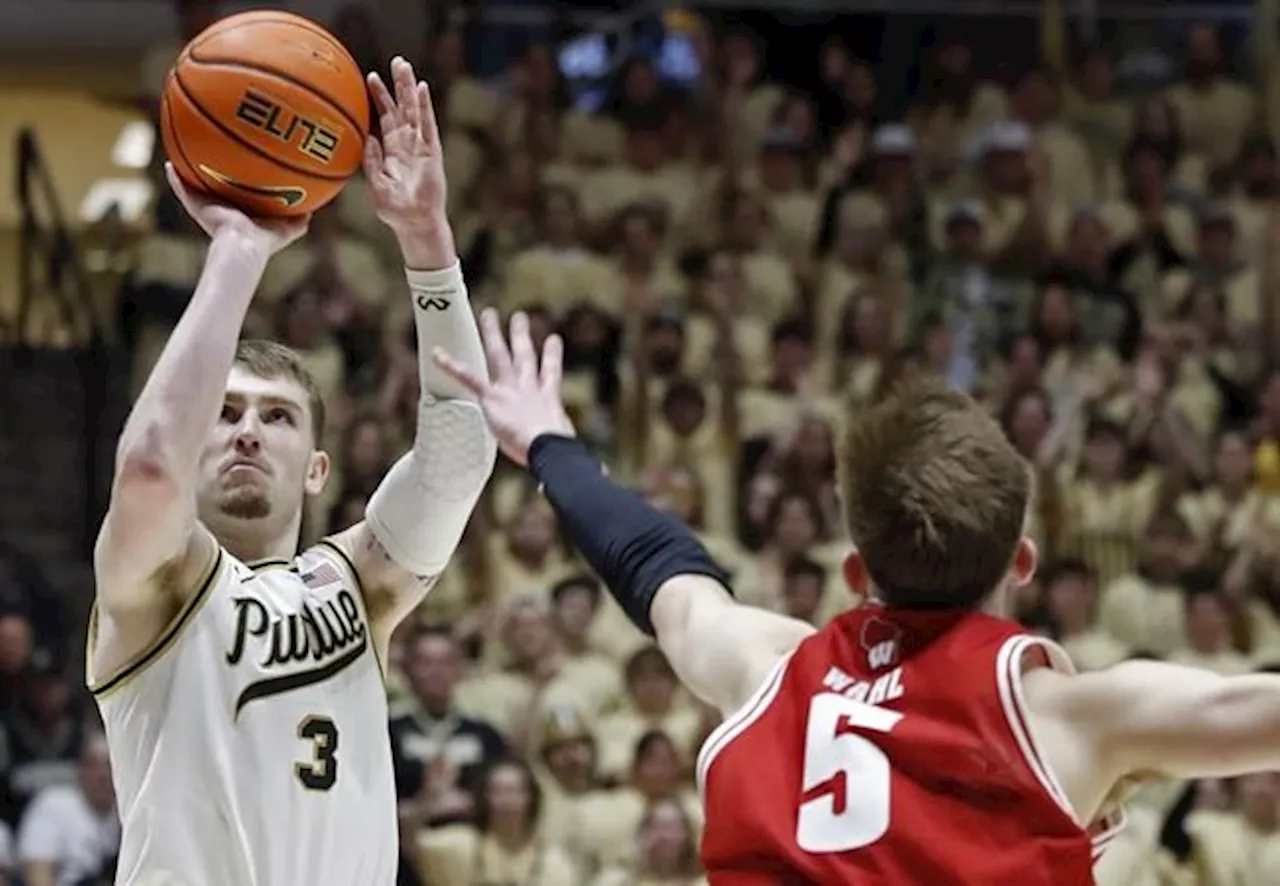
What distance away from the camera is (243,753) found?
146 inches

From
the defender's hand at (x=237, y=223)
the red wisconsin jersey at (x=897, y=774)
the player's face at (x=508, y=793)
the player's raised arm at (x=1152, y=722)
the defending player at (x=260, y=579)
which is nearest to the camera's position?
the player's raised arm at (x=1152, y=722)

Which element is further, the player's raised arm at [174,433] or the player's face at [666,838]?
the player's face at [666,838]

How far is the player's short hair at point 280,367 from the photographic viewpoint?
158 inches

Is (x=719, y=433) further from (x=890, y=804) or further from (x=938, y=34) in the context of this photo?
(x=890, y=804)

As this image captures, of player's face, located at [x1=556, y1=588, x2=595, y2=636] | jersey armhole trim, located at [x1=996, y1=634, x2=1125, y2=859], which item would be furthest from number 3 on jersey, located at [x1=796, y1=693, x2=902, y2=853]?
player's face, located at [x1=556, y1=588, x2=595, y2=636]

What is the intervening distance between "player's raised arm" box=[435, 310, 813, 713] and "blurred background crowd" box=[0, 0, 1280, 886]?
5136 mm

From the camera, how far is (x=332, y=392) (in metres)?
10.3

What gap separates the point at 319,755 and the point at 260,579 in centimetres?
31

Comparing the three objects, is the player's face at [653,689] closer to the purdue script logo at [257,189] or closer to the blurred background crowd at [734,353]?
the blurred background crowd at [734,353]

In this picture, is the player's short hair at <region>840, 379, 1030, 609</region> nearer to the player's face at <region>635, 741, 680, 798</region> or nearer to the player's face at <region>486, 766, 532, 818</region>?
the player's face at <region>486, 766, 532, 818</region>

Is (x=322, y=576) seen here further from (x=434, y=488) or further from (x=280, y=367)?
(x=280, y=367)

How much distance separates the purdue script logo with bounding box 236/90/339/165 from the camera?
148 inches

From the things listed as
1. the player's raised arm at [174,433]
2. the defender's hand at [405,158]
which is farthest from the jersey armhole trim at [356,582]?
the defender's hand at [405,158]

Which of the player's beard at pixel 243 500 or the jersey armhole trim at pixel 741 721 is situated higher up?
the player's beard at pixel 243 500
